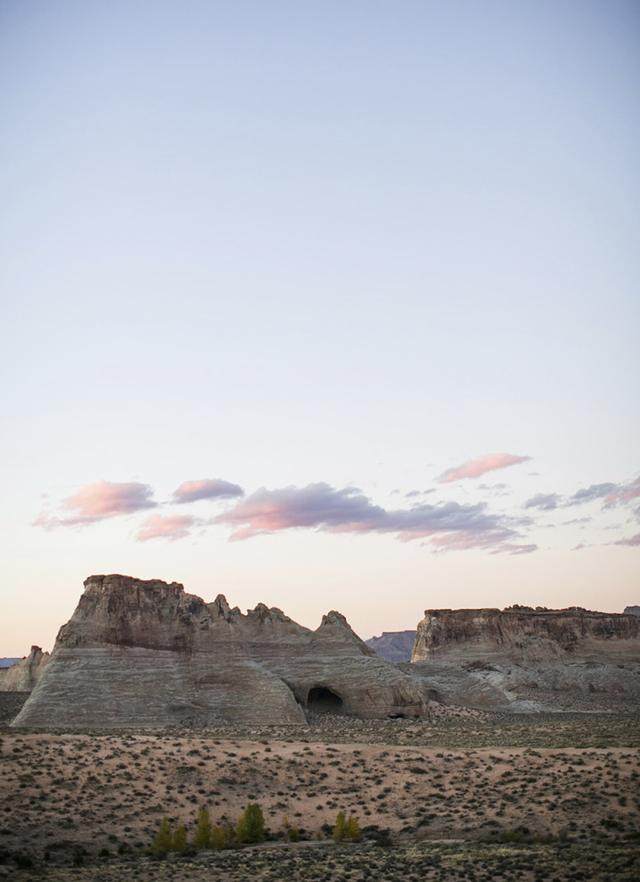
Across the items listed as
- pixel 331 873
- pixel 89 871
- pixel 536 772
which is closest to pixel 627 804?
pixel 536 772

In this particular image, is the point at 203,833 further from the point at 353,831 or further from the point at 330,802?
the point at 330,802

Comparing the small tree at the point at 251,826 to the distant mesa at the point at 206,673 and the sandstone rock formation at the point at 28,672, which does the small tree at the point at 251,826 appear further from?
the sandstone rock formation at the point at 28,672

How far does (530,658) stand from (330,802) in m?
70.6

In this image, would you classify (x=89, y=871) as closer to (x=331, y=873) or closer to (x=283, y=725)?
(x=331, y=873)

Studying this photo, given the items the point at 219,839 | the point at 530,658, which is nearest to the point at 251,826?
the point at 219,839

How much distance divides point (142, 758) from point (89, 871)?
39.0ft

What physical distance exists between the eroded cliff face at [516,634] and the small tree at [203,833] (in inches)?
2830

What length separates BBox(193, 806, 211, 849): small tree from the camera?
32844 mm

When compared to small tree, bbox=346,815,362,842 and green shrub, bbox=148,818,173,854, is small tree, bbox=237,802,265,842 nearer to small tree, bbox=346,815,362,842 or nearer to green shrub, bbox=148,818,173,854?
green shrub, bbox=148,818,173,854

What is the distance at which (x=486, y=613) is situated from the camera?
105500 mm

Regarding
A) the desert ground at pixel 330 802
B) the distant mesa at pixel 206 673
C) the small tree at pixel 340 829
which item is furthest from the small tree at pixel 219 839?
the distant mesa at pixel 206 673

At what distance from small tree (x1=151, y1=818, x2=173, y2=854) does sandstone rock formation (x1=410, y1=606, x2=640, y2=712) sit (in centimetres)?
5304

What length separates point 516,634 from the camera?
105875 mm

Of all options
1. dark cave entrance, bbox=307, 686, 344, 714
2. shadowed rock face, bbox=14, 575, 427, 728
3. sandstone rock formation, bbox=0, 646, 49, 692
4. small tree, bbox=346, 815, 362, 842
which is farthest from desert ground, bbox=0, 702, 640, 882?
sandstone rock formation, bbox=0, 646, 49, 692
